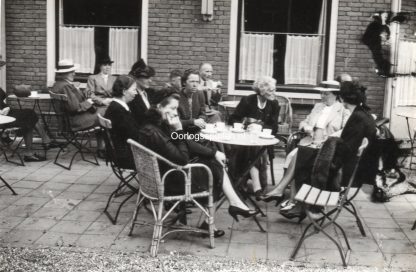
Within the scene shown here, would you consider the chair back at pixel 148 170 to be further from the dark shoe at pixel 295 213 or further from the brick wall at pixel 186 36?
the brick wall at pixel 186 36

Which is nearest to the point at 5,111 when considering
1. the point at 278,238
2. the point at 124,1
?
the point at 124,1

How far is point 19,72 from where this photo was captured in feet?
33.8

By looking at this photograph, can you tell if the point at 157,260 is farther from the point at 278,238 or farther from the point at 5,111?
the point at 5,111

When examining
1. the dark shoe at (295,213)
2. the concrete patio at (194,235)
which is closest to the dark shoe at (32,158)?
the concrete patio at (194,235)

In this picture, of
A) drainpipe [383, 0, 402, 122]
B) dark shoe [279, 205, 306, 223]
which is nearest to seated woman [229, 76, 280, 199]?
dark shoe [279, 205, 306, 223]

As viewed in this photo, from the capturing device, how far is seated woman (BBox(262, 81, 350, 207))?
6551 millimetres

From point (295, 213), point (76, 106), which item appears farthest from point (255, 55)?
point (295, 213)

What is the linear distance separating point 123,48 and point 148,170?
5498mm

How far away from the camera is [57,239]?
555 centimetres

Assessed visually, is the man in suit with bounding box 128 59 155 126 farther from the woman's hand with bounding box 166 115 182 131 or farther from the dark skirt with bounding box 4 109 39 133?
the dark skirt with bounding box 4 109 39 133

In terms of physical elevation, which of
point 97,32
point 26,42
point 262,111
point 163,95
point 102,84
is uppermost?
point 97,32

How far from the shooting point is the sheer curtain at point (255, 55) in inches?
396

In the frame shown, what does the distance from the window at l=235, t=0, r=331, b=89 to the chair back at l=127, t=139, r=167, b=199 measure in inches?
192

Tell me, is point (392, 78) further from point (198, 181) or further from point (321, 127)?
point (198, 181)
